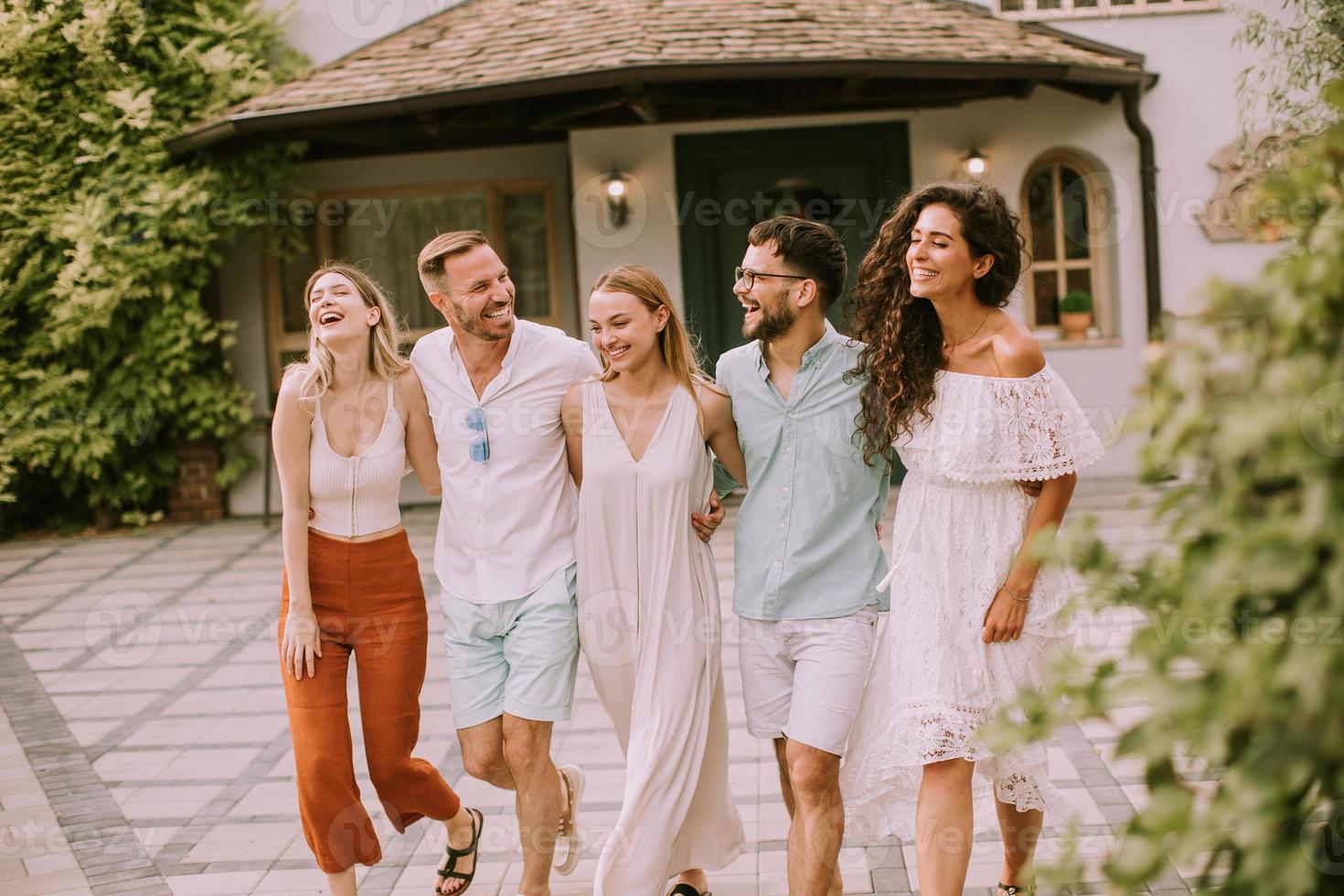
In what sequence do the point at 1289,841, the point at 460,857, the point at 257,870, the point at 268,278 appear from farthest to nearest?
the point at 268,278, the point at 257,870, the point at 460,857, the point at 1289,841

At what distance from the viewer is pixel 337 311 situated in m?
3.73

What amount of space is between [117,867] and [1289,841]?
13.0 ft

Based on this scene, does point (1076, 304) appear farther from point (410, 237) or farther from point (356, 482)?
point (356, 482)

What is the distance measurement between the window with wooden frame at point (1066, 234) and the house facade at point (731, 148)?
2 cm

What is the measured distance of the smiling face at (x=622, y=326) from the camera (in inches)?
143

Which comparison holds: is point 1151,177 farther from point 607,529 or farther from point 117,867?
point 117,867

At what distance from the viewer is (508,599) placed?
3.74 metres

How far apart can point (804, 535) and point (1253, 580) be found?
2.22m

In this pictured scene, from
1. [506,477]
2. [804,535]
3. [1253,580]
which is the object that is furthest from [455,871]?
[1253,580]

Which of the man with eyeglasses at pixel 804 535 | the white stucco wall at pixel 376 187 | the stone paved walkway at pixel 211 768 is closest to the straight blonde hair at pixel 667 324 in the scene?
the man with eyeglasses at pixel 804 535

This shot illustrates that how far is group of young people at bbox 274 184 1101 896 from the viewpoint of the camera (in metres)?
3.38

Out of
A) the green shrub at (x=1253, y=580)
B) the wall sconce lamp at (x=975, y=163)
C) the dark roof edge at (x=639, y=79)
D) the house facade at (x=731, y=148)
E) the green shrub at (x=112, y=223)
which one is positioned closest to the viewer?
the green shrub at (x=1253, y=580)

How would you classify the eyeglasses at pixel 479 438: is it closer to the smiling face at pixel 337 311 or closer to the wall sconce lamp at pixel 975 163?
the smiling face at pixel 337 311

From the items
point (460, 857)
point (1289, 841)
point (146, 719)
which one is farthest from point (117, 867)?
point (1289, 841)
